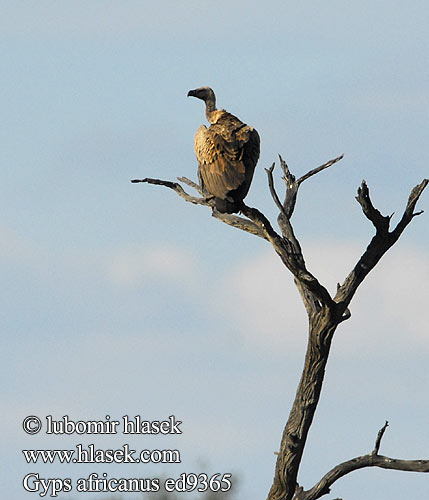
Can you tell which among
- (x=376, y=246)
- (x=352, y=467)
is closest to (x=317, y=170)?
(x=376, y=246)

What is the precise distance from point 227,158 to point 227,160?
33 mm

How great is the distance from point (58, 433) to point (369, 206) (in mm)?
6703

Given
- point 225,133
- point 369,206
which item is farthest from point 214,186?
point 369,206

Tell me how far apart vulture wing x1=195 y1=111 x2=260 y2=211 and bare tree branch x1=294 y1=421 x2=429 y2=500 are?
4.08 meters

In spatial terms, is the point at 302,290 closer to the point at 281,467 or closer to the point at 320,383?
the point at 320,383

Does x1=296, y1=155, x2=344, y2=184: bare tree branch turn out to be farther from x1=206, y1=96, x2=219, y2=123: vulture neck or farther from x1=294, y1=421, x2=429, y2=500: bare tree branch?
x1=294, y1=421, x2=429, y2=500: bare tree branch

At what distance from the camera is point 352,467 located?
18.2 meters

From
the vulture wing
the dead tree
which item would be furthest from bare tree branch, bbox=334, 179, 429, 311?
the vulture wing

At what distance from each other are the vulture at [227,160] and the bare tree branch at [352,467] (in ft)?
13.0

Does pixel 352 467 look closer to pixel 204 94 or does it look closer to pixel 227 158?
pixel 227 158

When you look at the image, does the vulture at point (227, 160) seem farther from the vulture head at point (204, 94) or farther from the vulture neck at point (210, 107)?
the vulture head at point (204, 94)

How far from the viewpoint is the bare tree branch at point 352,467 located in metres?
18.2

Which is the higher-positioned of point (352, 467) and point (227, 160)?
point (227, 160)

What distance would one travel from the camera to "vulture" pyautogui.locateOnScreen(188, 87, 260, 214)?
1791 centimetres
